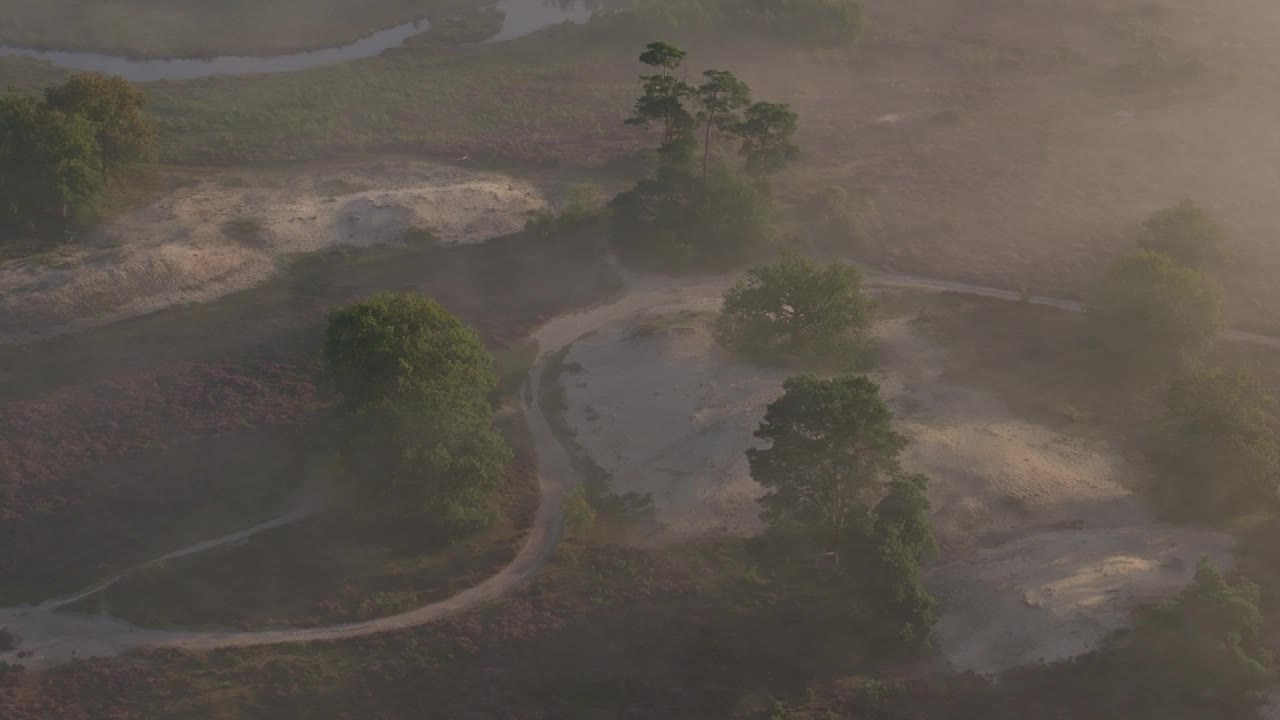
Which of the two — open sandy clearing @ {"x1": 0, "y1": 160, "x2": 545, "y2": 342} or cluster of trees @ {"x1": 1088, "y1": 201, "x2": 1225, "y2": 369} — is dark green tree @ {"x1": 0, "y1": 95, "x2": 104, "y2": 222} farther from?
cluster of trees @ {"x1": 1088, "y1": 201, "x2": 1225, "y2": 369}

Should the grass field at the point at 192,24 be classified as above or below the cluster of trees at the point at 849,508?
above

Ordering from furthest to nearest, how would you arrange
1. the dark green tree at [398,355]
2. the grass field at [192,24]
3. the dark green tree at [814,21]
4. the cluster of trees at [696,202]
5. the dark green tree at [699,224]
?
the grass field at [192,24] → the dark green tree at [814,21] → the dark green tree at [699,224] → the cluster of trees at [696,202] → the dark green tree at [398,355]

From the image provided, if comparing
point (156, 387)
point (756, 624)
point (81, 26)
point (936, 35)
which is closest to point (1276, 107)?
point (936, 35)

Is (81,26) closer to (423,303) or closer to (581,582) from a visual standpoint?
(423,303)

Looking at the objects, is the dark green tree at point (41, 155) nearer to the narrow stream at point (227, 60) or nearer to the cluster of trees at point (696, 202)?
the cluster of trees at point (696, 202)

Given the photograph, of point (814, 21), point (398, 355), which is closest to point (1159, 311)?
point (398, 355)

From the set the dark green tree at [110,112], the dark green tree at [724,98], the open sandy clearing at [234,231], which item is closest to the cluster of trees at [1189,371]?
the dark green tree at [724,98]

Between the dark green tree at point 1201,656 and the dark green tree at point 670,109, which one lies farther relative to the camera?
the dark green tree at point 670,109
